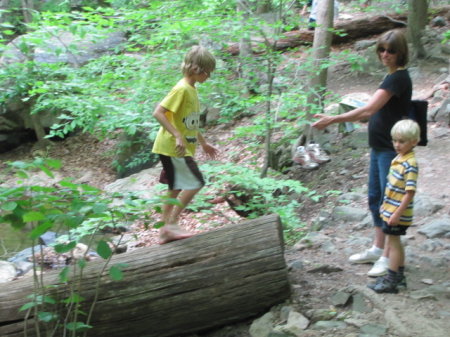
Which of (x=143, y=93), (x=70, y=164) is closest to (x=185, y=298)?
(x=143, y=93)

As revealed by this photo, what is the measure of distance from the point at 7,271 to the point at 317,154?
17.2ft

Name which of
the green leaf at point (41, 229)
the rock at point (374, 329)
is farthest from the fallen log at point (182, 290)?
the green leaf at point (41, 229)

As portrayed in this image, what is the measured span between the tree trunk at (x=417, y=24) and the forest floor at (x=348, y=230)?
631 mm

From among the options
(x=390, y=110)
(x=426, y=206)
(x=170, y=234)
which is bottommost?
(x=426, y=206)

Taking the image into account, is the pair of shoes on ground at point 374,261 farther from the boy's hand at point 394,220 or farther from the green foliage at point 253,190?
the green foliage at point 253,190

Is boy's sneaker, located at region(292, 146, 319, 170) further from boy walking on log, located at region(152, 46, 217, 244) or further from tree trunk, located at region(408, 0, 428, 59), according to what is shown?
tree trunk, located at region(408, 0, 428, 59)

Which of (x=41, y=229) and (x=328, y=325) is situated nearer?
(x=41, y=229)

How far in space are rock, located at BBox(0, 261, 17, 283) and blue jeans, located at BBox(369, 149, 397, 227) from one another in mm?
5204

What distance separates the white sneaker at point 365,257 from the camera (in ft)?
13.0

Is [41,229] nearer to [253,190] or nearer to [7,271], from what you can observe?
[253,190]

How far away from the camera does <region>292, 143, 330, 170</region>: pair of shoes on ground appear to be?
767cm

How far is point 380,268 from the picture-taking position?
12.1ft

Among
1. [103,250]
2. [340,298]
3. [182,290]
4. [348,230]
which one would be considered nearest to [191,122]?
[182,290]

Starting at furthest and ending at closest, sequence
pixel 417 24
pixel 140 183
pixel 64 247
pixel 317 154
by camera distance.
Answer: pixel 417 24 < pixel 140 183 < pixel 317 154 < pixel 64 247
